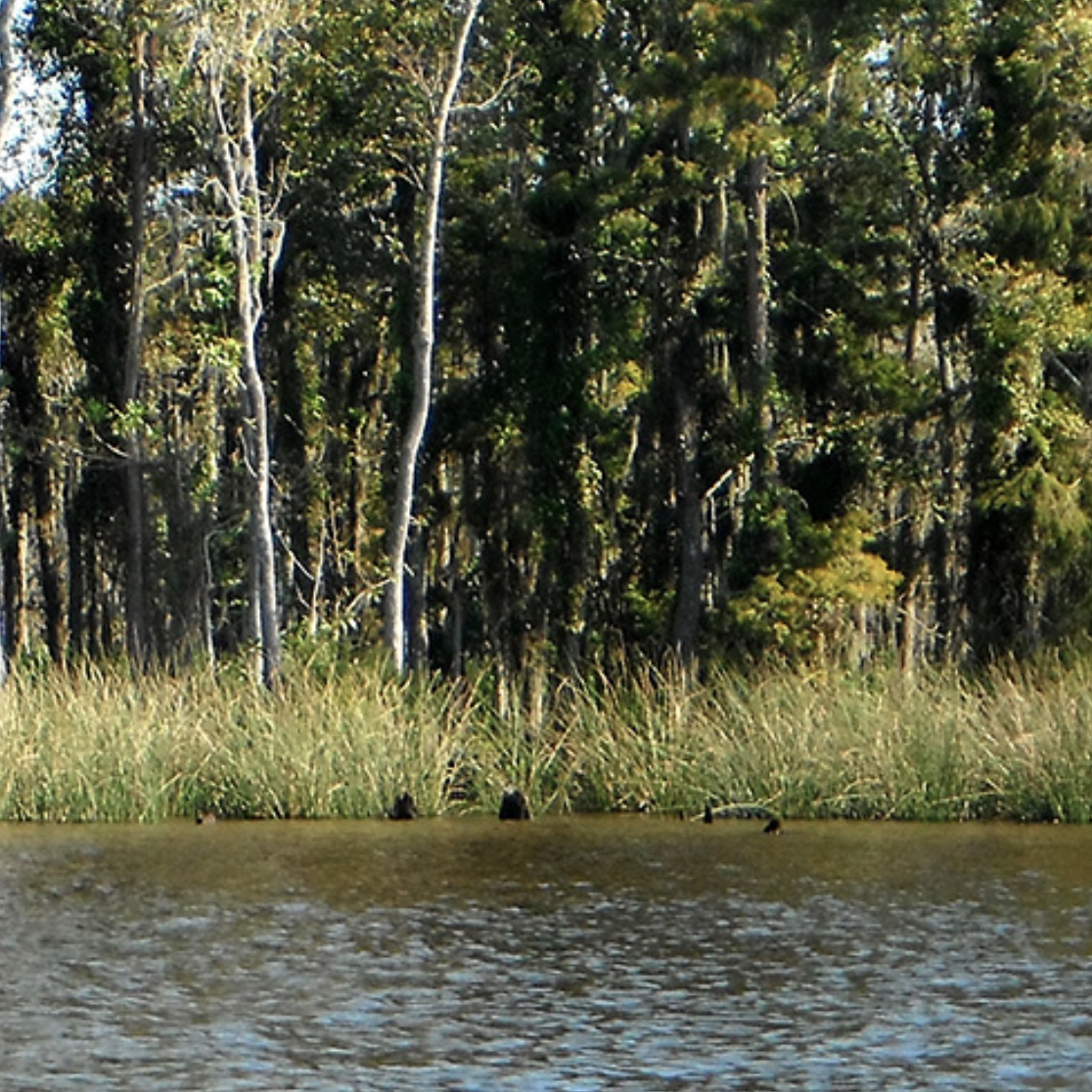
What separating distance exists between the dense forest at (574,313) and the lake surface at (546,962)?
1093 centimetres

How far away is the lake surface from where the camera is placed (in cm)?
866

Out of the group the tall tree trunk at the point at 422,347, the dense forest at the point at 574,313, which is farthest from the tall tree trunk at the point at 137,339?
the tall tree trunk at the point at 422,347

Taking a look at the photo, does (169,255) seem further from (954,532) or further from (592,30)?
(954,532)

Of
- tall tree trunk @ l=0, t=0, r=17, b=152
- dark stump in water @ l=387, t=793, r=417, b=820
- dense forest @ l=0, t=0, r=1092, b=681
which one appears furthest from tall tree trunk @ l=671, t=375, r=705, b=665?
dark stump in water @ l=387, t=793, r=417, b=820

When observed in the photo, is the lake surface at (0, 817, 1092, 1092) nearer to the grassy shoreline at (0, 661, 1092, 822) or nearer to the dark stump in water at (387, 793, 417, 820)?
the grassy shoreline at (0, 661, 1092, 822)

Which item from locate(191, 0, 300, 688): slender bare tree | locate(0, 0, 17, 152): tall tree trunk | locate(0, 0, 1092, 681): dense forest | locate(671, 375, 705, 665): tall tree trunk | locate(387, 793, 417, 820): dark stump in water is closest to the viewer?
locate(387, 793, 417, 820): dark stump in water

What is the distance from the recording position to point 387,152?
30422mm

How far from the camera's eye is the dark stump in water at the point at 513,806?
17.9m

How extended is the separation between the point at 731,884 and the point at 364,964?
3329 mm

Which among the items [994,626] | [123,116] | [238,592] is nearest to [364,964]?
[994,626]

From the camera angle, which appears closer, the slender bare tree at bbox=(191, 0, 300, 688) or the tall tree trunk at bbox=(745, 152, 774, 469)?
the slender bare tree at bbox=(191, 0, 300, 688)

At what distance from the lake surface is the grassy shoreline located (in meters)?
1.35

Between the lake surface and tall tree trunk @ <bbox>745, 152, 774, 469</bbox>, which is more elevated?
tall tree trunk @ <bbox>745, 152, 774, 469</bbox>

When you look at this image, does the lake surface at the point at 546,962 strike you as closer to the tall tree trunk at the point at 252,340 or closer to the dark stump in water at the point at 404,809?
the dark stump in water at the point at 404,809
